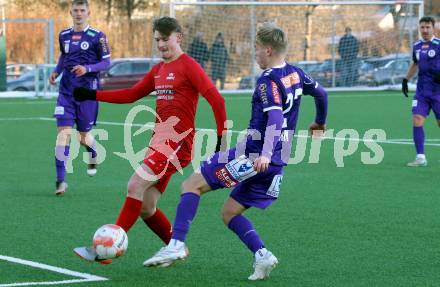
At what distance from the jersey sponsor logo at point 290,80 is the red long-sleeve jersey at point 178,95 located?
2.34 ft

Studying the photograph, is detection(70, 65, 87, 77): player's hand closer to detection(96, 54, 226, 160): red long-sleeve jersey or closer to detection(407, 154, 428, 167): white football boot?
detection(96, 54, 226, 160): red long-sleeve jersey

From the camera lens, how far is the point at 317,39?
36594 mm

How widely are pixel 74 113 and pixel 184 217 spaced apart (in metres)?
5.03

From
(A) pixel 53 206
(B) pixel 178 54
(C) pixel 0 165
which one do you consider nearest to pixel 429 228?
(B) pixel 178 54

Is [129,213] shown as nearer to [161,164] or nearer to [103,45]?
[161,164]

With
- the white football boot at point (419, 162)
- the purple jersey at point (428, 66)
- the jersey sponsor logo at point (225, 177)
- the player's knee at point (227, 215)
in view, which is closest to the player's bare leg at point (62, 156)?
the player's knee at point (227, 215)

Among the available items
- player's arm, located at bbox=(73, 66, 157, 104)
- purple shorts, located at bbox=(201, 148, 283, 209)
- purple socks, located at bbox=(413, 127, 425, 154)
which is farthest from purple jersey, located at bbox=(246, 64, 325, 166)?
purple socks, located at bbox=(413, 127, 425, 154)

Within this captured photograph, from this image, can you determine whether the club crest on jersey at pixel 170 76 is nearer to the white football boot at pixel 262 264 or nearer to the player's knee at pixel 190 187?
the player's knee at pixel 190 187

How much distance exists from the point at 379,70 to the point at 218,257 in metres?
28.2

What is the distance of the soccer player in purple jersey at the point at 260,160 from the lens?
6.74 meters

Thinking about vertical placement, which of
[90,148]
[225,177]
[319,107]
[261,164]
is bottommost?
[90,148]

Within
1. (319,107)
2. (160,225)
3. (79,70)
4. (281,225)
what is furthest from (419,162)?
(160,225)

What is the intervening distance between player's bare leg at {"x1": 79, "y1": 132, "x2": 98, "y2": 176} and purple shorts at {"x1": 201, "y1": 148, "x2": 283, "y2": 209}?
5.36 meters

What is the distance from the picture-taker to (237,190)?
7.09 meters
